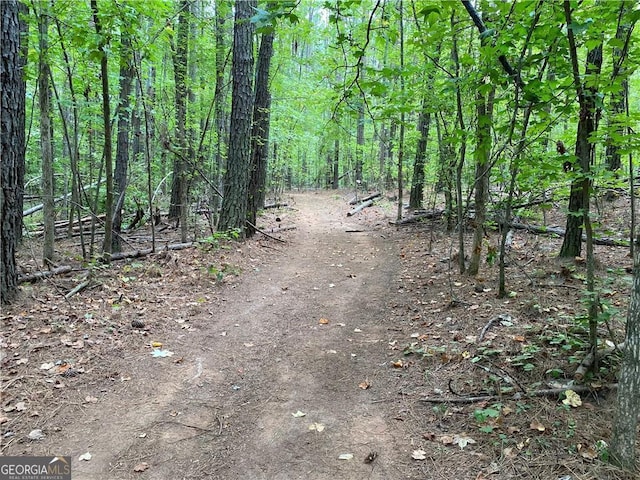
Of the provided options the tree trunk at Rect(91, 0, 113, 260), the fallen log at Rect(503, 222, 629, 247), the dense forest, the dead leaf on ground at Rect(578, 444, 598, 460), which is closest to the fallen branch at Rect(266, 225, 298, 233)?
the dense forest

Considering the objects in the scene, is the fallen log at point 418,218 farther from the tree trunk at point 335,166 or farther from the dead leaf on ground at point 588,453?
the tree trunk at point 335,166

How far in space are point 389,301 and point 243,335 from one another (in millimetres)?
2560

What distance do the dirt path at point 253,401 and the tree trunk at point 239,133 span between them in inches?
133

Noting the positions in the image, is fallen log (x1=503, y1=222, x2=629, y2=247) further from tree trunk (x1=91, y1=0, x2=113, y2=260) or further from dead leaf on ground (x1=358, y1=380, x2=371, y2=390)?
tree trunk (x1=91, y1=0, x2=113, y2=260)

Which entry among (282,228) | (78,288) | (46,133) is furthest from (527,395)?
(282,228)

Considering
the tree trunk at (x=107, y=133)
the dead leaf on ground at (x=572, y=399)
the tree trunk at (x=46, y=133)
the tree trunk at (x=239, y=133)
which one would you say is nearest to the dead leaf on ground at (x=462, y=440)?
the dead leaf on ground at (x=572, y=399)

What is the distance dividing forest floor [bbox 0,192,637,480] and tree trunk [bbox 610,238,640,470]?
5.1 inches

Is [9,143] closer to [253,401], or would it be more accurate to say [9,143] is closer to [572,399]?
[253,401]

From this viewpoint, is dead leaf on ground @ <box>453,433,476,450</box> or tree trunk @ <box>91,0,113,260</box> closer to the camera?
dead leaf on ground @ <box>453,433,476,450</box>

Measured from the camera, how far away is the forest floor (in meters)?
3.24

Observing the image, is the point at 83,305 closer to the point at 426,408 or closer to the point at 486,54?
the point at 426,408

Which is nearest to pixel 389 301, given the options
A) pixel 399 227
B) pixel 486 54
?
pixel 486 54

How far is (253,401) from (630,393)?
127 inches

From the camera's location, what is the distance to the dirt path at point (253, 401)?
327 centimetres
